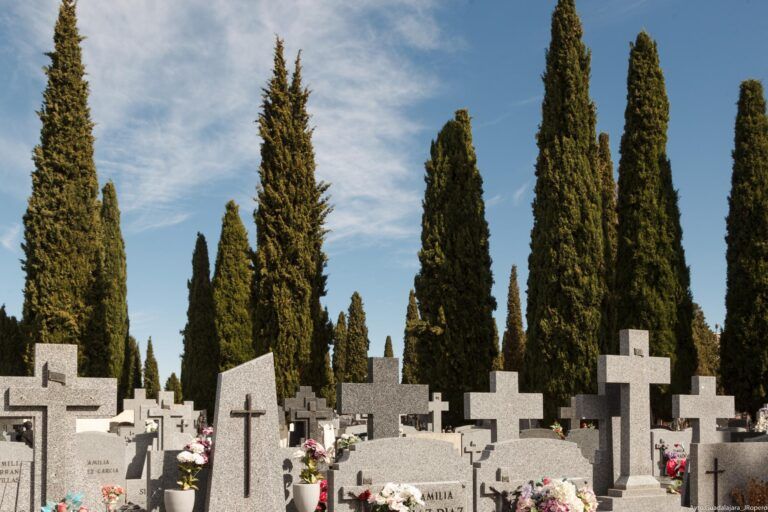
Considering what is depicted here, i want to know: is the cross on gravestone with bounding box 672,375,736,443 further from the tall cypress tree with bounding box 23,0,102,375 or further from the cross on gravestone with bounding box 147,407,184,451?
the tall cypress tree with bounding box 23,0,102,375

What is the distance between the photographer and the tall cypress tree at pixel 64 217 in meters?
20.7

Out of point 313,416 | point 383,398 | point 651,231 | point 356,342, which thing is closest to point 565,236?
point 651,231

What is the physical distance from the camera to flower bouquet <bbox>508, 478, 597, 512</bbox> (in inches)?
279

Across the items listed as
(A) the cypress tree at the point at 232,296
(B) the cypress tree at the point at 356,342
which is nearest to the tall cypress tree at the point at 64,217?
(A) the cypress tree at the point at 232,296

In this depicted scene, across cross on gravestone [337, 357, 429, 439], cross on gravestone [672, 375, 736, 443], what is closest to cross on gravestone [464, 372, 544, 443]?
cross on gravestone [337, 357, 429, 439]

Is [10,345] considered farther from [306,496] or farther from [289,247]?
[306,496]

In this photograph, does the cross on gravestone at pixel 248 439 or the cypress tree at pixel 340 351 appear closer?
the cross on gravestone at pixel 248 439

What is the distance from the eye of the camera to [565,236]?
21016 mm

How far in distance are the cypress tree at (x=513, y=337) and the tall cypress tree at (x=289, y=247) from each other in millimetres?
20559

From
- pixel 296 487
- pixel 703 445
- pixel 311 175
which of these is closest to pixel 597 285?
pixel 311 175

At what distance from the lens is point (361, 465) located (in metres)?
7.82

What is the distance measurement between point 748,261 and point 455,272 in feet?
28.7

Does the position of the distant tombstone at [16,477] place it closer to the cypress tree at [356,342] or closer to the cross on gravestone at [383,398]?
the cross on gravestone at [383,398]

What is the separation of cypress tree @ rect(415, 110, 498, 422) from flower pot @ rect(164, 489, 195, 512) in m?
12.8
